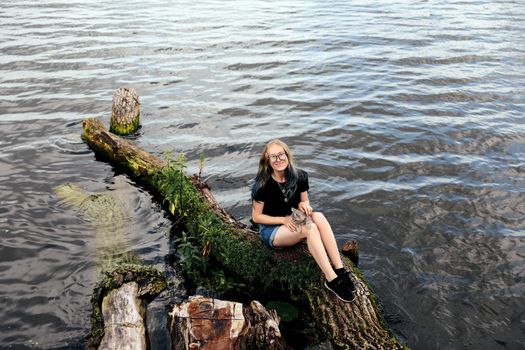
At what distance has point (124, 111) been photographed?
43.4 feet

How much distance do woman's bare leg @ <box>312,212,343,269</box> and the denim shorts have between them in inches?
28.0

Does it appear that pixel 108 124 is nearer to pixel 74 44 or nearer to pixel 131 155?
pixel 131 155

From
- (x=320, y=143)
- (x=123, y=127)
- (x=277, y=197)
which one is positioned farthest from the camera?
(x=123, y=127)

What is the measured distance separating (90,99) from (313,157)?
347 inches

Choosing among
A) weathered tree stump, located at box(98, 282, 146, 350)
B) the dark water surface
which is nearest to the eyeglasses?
the dark water surface

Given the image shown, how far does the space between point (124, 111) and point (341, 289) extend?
922cm

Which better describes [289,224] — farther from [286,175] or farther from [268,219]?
[286,175]

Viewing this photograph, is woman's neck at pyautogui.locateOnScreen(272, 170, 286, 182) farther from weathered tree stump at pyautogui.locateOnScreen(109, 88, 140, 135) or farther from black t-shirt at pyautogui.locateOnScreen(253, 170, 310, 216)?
weathered tree stump at pyautogui.locateOnScreen(109, 88, 140, 135)

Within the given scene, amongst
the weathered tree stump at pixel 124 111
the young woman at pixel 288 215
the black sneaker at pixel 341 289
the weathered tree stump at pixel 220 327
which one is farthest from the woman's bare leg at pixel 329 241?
the weathered tree stump at pixel 124 111

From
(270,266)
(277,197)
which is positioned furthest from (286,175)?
(270,266)

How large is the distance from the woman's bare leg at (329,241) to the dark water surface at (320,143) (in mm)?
1442

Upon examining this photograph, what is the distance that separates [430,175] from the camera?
36.4 feet

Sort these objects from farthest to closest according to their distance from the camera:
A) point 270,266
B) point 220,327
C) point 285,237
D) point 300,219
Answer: point 270,266
point 285,237
point 300,219
point 220,327

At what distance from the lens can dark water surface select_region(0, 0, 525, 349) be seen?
24.7 ft
